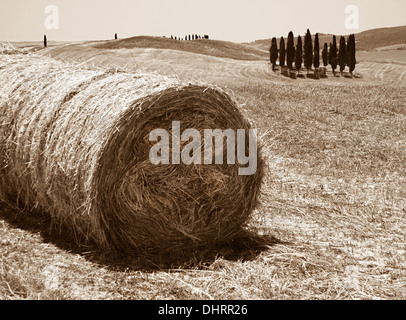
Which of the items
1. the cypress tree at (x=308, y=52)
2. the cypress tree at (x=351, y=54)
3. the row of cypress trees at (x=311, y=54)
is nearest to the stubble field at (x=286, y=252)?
the cypress tree at (x=351, y=54)

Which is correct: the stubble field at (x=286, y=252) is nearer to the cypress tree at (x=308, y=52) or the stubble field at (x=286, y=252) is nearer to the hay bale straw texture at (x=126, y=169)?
the hay bale straw texture at (x=126, y=169)

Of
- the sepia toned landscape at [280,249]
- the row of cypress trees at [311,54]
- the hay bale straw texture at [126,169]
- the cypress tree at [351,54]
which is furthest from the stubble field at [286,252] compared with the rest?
the row of cypress trees at [311,54]

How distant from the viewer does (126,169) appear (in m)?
5.40

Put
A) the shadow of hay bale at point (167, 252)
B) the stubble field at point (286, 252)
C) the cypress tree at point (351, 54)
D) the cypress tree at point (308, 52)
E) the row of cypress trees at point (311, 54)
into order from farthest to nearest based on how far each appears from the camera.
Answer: the row of cypress trees at point (311, 54) < the cypress tree at point (308, 52) < the cypress tree at point (351, 54) < the shadow of hay bale at point (167, 252) < the stubble field at point (286, 252)

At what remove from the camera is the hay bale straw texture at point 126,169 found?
5.25 m

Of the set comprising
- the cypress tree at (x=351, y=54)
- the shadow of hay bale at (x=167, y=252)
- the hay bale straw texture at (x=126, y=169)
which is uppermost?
the cypress tree at (x=351, y=54)

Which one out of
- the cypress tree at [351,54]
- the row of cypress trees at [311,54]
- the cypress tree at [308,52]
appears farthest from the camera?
the row of cypress trees at [311,54]

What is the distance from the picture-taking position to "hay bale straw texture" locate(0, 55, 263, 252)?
5246 mm

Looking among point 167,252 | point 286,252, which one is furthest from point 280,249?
point 167,252

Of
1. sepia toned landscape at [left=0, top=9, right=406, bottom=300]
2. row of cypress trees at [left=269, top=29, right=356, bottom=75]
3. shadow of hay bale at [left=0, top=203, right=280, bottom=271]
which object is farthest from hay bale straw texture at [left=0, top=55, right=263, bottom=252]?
row of cypress trees at [left=269, top=29, right=356, bottom=75]

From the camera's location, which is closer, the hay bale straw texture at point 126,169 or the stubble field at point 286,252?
the stubble field at point 286,252

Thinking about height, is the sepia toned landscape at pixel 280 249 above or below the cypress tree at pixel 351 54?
below

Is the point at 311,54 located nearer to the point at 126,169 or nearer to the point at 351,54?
the point at 351,54

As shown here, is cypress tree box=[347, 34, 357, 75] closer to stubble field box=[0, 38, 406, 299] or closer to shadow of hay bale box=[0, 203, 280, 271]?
stubble field box=[0, 38, 406, 299]
